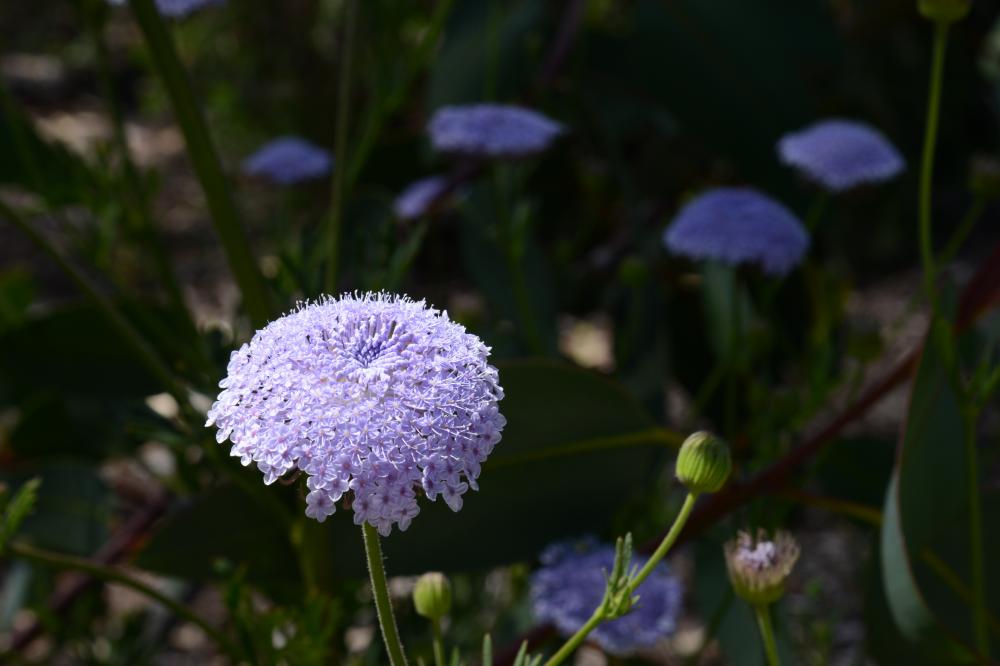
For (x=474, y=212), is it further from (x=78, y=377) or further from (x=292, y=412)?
(x=292, y=412)

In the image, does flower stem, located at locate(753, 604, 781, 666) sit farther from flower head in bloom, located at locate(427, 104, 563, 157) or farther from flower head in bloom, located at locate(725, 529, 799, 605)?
flower head in bloom, located at locate(427, 104, 563, 157)

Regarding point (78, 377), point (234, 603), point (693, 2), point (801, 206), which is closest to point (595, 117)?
point (693, 2)

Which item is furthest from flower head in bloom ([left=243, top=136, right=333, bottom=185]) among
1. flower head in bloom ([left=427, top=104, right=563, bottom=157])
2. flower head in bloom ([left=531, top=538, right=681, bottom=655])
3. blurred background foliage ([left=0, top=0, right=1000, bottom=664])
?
flower head in bloom ([left=531, top=538, right=681, bottom=655])

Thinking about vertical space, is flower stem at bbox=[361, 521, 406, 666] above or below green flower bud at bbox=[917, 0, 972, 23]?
below

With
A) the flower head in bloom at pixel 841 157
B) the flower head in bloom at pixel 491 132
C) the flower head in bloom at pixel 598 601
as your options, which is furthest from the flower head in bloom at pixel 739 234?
the flower head in bloom at pixel 598 601

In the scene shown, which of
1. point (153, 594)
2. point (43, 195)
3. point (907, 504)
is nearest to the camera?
point (153, 594)
